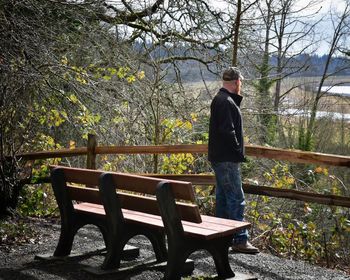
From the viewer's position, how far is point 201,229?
483cm

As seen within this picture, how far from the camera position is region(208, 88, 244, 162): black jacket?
5.90 m

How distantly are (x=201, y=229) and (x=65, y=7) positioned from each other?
545 cm

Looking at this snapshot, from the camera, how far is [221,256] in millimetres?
5012

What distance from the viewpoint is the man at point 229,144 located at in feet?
19.4

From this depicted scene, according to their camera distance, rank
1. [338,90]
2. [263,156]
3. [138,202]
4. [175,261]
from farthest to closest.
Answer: [338,90]
[263,156]
[138,202]
[175,261]

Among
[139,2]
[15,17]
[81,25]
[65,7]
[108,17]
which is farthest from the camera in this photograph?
[139,2]

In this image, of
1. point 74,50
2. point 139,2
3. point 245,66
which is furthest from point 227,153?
point 245,66

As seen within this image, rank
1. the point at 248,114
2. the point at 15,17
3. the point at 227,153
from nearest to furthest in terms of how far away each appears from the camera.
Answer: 1. the point at 227,153
2. the point at 15,17
3. the point at 248,114

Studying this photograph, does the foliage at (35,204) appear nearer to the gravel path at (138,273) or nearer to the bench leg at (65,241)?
the gravel path at (138,273)

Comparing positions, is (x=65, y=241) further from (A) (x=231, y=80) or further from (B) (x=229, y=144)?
(A) (x=231, y=80)

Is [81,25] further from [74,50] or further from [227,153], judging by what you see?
[227,153]

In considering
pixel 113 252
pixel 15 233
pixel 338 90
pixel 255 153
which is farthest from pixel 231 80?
pixel 338 90

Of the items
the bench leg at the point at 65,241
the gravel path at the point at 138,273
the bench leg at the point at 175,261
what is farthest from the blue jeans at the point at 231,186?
the bench leg at the point at 65,241

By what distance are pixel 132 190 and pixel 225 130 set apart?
1303 mm
